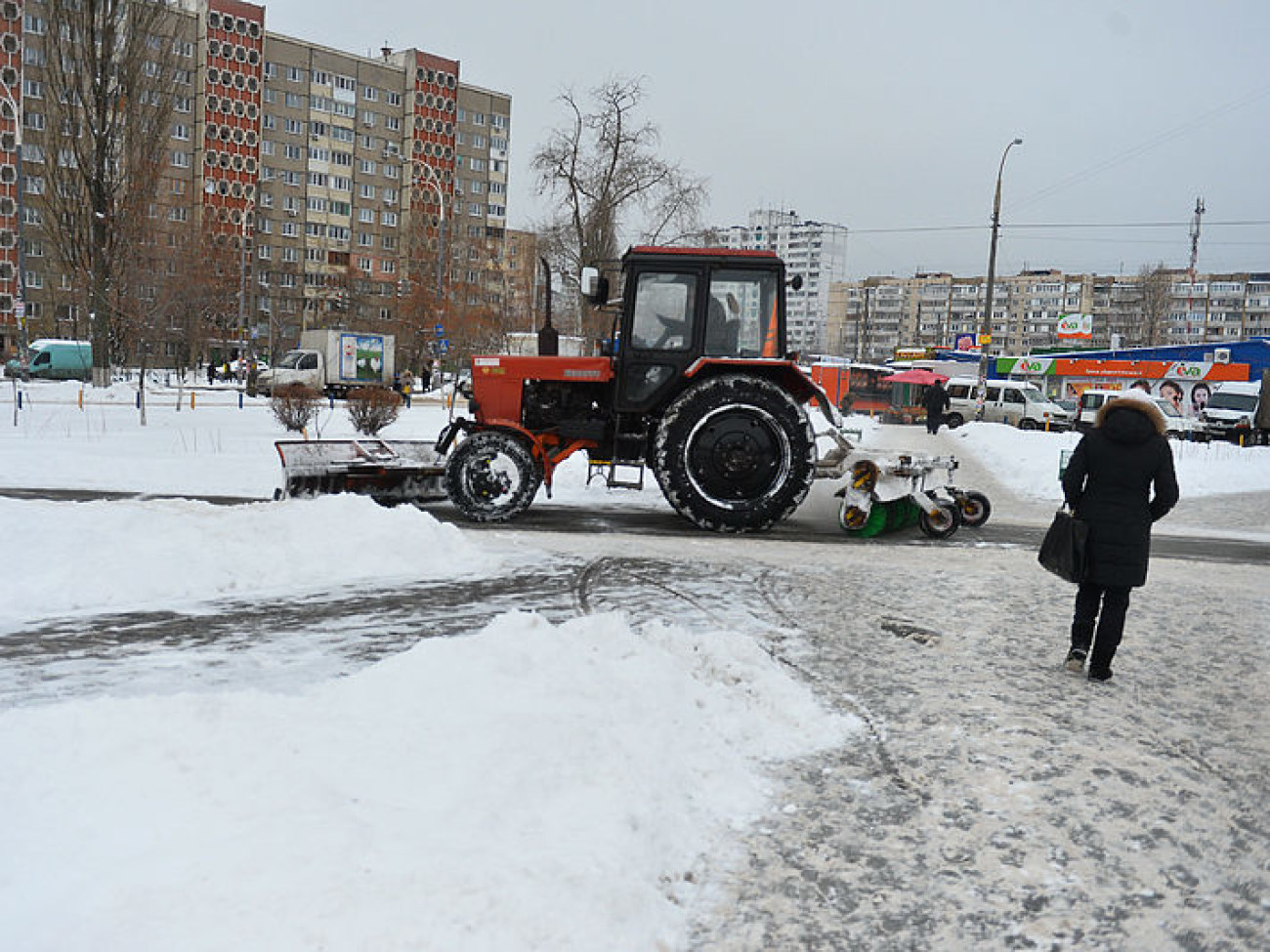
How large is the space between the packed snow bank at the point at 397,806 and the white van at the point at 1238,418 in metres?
36.4

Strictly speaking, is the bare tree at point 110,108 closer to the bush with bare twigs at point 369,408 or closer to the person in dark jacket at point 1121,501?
the bush with bare twigs at point 369,408

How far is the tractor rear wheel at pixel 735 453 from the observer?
1013 centimetres

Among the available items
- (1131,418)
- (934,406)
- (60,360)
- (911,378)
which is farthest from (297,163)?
(1131,418)

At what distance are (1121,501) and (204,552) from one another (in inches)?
244

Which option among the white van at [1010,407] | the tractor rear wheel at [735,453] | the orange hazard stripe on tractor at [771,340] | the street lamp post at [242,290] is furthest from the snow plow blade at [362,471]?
the street lamp post at [242,290]

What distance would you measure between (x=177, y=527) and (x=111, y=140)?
30.4 m

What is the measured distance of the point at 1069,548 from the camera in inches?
227

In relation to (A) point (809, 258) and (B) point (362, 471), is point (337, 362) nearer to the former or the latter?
(B) point (362, 471)

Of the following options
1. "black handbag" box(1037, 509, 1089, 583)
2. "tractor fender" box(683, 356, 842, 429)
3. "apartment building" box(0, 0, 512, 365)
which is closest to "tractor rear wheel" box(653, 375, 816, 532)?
"tractor fender" box(683, 356, 842, 429)

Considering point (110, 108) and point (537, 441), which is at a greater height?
point (110, 108)

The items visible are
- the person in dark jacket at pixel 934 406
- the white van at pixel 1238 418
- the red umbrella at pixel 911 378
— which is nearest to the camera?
the person in dark jacket at pixel 934 406

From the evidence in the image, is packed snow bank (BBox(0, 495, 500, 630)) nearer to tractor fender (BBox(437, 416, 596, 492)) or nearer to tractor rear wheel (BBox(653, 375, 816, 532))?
tractor fender (BBox(437, 416, 596, 492))

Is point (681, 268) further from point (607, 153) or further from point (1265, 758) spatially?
point (607, 153)

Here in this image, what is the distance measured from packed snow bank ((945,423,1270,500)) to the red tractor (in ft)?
25.1
